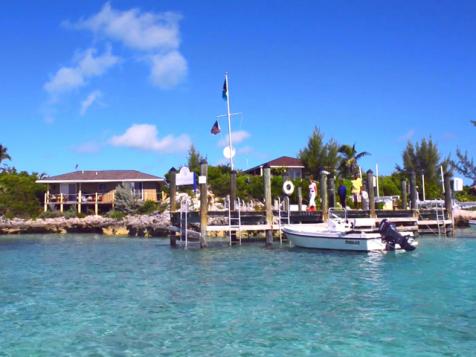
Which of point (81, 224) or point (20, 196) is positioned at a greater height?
point (20, 196)

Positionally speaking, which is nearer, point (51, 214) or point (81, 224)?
point (81, 224)

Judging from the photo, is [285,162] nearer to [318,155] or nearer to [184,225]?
[318,155]

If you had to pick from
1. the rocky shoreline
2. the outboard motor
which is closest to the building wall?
the rocky shoreline

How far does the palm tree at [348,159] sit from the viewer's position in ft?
173

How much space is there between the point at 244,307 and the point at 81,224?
35.1m

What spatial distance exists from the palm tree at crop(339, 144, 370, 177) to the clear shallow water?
34.3 m

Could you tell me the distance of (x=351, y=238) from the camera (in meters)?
20.6

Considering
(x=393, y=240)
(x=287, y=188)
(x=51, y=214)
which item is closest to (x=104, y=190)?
(x=51, y=214)

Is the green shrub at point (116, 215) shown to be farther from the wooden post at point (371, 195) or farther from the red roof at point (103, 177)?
the wooden post at point (371, 195)

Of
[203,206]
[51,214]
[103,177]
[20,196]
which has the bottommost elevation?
[203,206]

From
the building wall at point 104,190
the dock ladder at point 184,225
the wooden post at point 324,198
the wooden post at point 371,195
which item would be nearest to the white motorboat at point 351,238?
the wooden post at point 324,198

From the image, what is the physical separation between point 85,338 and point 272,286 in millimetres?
5845

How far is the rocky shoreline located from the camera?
130 ft

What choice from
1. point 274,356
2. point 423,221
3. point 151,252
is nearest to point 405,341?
point 274,356
